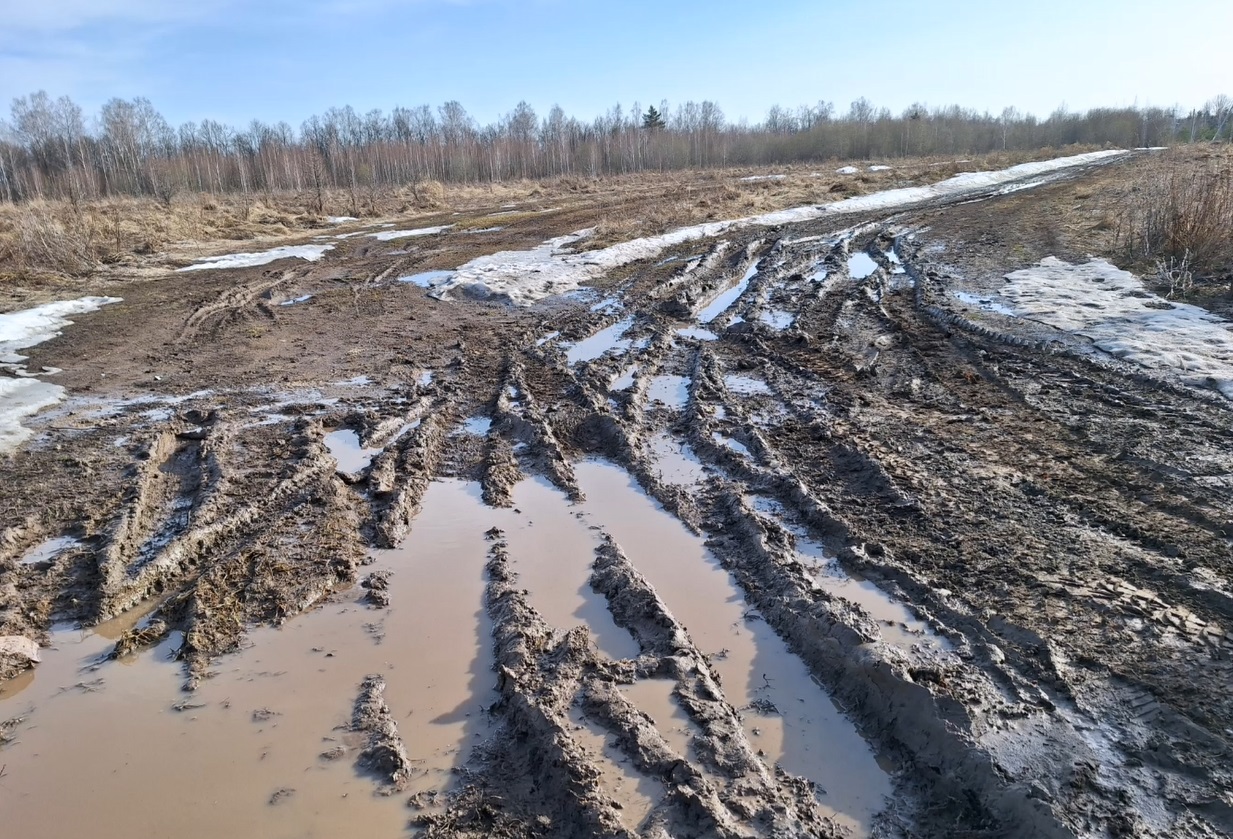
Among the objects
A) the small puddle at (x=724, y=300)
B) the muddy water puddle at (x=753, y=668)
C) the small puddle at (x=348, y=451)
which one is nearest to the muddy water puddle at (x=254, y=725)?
the muddy water puddle at (x=753, y=668)

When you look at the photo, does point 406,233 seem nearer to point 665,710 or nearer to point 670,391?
point 670,391

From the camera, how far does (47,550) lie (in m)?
4.96

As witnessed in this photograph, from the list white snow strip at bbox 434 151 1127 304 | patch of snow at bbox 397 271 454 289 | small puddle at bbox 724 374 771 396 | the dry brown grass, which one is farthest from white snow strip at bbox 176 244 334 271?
small puddle at bbox 724 374 771 396

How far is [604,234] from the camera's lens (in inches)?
710

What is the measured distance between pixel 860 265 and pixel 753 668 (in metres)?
12.1

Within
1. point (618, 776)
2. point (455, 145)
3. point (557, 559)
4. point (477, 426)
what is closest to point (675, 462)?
point (557, 559)

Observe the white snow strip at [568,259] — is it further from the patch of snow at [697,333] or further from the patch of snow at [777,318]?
the patch of snow at [777,318]

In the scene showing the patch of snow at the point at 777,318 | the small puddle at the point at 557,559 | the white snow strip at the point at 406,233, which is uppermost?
the white snow strip at the point at 406,233

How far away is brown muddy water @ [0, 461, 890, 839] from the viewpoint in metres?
3.00

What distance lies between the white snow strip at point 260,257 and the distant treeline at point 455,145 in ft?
70.7

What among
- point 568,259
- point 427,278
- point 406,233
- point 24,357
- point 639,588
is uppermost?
point 406,233

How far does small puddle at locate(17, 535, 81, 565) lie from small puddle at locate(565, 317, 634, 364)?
5375 mm

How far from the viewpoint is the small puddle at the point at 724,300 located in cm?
1098

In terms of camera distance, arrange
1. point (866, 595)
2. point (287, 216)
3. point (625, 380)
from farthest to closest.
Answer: point (287, 216) → point (625, 380) → point (866, 595)
